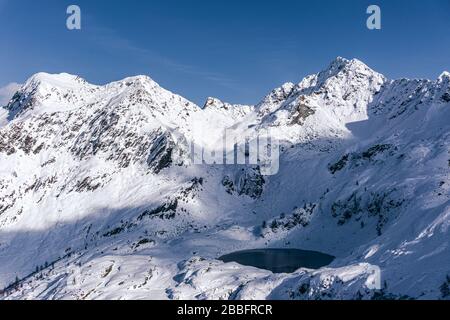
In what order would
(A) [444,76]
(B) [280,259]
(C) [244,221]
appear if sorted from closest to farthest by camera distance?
(B) [280,259] → (C) [244,221] → (A) [444,76]

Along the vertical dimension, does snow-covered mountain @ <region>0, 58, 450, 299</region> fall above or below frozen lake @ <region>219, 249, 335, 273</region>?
above

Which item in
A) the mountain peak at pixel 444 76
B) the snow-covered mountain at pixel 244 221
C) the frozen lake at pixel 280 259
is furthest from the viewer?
the mountain peak at pixel 444 76

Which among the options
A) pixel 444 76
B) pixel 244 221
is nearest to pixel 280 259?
pixel 244 221

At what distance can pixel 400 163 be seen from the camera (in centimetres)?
13538

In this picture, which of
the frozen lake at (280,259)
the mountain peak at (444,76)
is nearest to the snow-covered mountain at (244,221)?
the mountain peak at (444,76)

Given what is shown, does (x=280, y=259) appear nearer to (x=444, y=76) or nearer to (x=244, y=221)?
(x=244, y=221)

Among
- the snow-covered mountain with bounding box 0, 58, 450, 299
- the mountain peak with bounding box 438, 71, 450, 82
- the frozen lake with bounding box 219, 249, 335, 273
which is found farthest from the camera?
the mountain peak with bounding box 438, 71, 450, 82

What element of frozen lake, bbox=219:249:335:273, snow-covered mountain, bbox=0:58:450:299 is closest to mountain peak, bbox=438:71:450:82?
snow-covered mountain, bbox=0:58:450:299

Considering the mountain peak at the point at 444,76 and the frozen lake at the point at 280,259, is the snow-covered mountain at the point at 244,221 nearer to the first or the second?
the mountain peak at the point at 444,76

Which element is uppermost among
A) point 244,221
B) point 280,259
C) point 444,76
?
point 444,76

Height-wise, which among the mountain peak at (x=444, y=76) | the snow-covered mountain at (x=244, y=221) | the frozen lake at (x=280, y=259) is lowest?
the frozen lake at (x=280, y=259)

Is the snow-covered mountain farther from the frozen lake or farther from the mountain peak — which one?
the frozen lake
